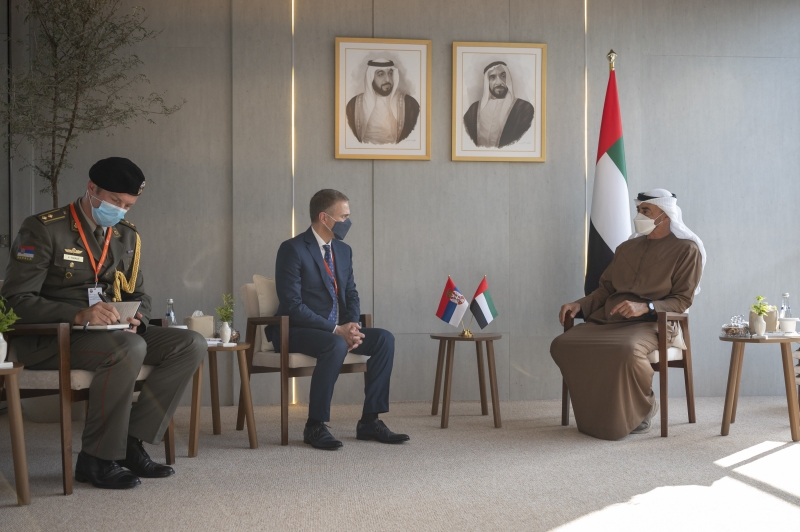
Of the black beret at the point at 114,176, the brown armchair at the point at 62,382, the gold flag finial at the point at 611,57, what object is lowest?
the brown armchair at the point at 62,382

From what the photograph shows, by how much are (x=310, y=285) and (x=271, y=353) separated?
17.6 inches

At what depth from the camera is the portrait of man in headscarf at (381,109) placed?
537 cm

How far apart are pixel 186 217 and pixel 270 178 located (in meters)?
0.64

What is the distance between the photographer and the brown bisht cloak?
12.9ft

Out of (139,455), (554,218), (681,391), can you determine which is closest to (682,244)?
(554,218)

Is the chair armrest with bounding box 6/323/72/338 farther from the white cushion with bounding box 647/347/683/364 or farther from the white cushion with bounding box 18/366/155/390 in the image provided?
the white cushion with bounding box 647/347/683/364

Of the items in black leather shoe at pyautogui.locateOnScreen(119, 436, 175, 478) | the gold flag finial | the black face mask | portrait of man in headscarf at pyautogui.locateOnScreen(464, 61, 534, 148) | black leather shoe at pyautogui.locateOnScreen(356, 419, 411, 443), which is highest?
the gold flag finial

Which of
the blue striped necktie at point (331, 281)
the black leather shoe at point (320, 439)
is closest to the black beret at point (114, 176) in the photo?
the blue striped necktie at point (331, 281)

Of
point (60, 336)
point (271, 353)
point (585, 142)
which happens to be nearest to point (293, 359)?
point (271, 353)

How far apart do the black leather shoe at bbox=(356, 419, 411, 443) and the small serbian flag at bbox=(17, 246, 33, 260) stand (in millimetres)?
1822

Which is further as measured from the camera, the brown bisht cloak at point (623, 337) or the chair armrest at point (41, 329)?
the brown bisht cloak at point (623, 337)

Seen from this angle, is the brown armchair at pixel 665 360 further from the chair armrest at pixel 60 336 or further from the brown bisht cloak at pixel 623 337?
the chair armrest at pixel 60 336

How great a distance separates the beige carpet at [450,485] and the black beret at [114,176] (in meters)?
1.22

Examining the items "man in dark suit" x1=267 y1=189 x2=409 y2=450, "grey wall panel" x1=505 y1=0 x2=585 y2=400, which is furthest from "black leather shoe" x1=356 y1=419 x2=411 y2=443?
"grey wall panel" x1=505 y1=0 x2=585 y2=400
